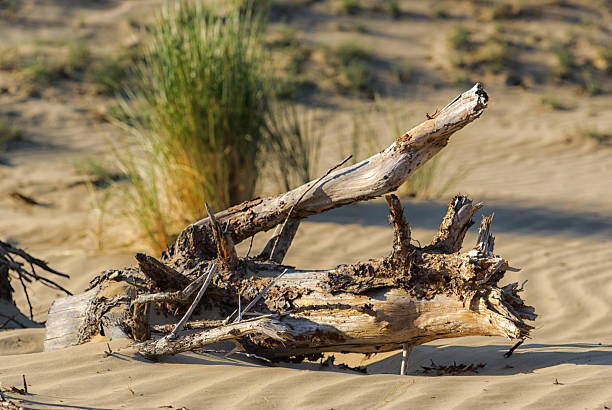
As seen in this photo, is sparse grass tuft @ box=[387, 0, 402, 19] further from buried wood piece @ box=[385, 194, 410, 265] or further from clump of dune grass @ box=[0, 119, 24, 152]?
buried wood piece @ box=[385, 194, 410, 265]

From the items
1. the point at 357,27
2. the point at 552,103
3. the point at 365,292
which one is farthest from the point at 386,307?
the point at 357,27

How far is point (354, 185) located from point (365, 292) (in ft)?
1.46

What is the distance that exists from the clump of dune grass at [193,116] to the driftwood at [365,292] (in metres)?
1.94

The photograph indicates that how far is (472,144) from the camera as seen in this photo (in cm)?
924

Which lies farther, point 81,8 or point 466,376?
point 81,8

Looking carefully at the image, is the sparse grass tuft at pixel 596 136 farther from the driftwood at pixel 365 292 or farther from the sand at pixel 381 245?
the driftwood at pixel 365 292

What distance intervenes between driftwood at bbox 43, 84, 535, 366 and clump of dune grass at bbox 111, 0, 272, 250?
1.94 m

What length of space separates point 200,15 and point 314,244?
2.01m

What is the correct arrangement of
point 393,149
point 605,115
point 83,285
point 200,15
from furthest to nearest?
point 605,115, point 200,15, point 83,285, point 393,149

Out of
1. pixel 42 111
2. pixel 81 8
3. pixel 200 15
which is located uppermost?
pixel 81 8

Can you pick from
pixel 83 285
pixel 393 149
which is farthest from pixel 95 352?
pixel 83 285

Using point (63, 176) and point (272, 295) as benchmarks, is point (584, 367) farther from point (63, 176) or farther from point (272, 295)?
point (63, 176)

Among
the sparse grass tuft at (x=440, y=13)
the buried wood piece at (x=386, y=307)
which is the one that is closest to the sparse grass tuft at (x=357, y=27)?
the sparse grass tuft at (x=440, y=13)

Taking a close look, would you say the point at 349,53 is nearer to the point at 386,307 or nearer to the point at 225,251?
the point at 225,251
